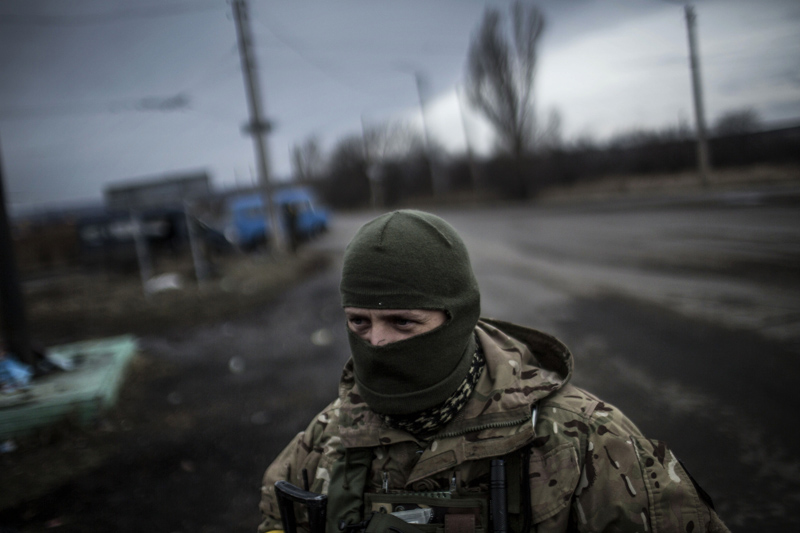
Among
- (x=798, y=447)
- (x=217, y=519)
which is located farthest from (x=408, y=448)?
(x=798, y=447)

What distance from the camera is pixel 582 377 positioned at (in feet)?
14.1

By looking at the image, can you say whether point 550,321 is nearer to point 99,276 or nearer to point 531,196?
point 99,276

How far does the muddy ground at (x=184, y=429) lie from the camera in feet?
10.2

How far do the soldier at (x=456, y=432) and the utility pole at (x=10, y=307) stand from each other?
476cm

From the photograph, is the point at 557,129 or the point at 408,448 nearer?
the point at 408,448

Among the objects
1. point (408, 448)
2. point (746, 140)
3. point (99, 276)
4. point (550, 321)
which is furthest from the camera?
point (746, 140)

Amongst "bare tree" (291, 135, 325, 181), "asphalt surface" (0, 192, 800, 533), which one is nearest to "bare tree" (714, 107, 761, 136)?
"asphalt surface" (0, 192, 800, 533)

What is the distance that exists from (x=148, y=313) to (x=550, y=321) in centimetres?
718

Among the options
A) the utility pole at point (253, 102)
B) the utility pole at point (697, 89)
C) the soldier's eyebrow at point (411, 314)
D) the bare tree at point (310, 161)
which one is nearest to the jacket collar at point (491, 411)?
the soldier's eyebrow at point (411, 314)

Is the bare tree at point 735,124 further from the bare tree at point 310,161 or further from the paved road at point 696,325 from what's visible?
the bare tree at point 310,161

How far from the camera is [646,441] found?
134 cm

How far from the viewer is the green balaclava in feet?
4.73

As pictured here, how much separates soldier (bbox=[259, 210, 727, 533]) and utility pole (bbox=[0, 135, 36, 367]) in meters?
4.76

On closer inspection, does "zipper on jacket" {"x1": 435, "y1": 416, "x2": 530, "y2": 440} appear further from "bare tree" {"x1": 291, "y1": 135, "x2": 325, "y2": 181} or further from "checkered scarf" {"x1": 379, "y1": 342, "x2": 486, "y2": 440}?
"bare tree" {"x1": 291, "y1": 135, "x2": 325, "y2": 181}
